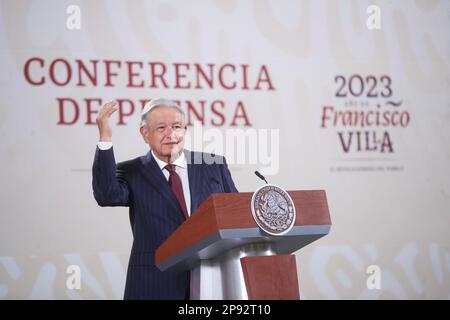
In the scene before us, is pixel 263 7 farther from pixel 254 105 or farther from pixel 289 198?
pixel 289 198

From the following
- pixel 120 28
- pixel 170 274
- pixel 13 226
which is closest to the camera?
pixel 170 274

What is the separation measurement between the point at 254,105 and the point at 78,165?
1.15 meters

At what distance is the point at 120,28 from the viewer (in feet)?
13.0

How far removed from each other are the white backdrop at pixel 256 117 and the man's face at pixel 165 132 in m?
0.83

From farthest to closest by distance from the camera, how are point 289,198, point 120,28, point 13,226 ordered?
point 120,28, point 13,226, point 289,198

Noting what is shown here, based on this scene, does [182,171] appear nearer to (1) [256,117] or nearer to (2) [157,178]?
(2) [157,178]

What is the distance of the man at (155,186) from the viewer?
105 inches

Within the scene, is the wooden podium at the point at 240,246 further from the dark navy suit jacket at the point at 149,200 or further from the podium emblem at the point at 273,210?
the dark navy suit jacket at the point at 149,200

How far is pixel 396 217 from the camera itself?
4.32m

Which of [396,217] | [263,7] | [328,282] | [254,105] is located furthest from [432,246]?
[263,7]

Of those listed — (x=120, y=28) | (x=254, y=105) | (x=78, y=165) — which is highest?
(x=120, y=28)

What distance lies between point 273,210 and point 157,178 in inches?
43.8

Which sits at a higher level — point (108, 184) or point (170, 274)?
point (108, 184)

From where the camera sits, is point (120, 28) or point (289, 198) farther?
point (120, 28)
